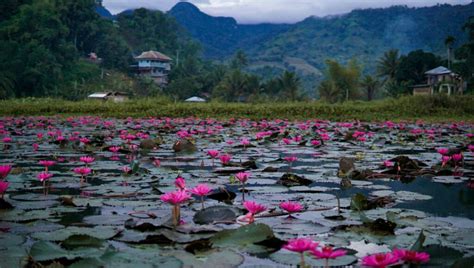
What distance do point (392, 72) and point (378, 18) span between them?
4192 inches

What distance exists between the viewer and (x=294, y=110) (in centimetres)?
1836

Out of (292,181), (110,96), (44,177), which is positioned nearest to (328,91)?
(110,96)

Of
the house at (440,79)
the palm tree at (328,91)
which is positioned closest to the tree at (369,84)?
the palm tree at (328,91)

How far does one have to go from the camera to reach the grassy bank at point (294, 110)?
687 inches

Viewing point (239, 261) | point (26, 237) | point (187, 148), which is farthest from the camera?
point (187, 148)

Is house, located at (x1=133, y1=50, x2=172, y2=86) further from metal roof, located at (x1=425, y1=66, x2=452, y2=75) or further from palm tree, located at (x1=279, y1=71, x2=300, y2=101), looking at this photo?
metal roof, located at (x1=425, y1=66, x2=452, y2=75)

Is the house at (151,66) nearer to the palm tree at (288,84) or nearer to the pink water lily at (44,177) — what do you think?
the palm tree at (288,84)

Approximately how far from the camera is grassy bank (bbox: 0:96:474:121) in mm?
17453

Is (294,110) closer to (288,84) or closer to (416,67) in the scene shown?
(416,67)

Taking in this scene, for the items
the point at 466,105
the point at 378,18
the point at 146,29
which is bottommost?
the point at 466,105

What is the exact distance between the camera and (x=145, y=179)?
3375mm

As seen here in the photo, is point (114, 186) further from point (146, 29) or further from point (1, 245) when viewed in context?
point (146, 29)

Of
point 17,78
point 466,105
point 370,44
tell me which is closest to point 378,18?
point 370,44

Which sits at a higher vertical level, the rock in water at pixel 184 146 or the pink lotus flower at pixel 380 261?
the pink lotus flower at pixel 380 261
